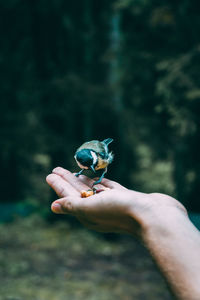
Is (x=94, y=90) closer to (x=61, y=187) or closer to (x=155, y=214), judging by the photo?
(x=61, y=187)

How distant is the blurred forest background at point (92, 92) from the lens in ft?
18.7

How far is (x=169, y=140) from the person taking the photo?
6.50 metres

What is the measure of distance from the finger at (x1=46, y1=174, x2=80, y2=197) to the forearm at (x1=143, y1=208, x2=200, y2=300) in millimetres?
795

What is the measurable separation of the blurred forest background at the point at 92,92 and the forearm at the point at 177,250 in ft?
12.3

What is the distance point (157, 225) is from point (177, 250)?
0.61ft

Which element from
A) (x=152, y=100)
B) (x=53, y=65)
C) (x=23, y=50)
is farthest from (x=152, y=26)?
(x=23, y=50)

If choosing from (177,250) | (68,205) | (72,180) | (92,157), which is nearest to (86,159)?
(92,157)

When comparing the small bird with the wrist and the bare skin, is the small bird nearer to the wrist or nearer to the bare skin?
the bare skin

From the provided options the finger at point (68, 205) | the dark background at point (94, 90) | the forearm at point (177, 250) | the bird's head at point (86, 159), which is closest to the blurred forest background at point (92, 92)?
the dark background at point (94, 90)

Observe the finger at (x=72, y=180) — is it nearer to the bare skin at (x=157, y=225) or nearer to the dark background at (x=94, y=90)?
the bare skin at (x=157, y=225)

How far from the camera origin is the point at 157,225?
5.33 feet

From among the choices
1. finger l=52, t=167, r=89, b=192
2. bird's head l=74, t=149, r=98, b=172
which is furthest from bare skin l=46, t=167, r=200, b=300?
bird's head l=74, t=149, r=98, b=172

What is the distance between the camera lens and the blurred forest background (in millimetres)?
5707

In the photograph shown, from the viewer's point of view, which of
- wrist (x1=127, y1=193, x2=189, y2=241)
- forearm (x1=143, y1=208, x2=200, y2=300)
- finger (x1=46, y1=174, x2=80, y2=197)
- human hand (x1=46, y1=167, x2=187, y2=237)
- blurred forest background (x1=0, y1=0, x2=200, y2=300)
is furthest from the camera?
blurred forest background (x1=0, y1=0, x2=200, y2=300)
